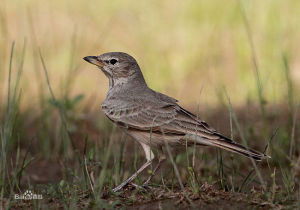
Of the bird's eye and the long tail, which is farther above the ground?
the bird's eye

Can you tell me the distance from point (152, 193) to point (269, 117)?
377 centimetres

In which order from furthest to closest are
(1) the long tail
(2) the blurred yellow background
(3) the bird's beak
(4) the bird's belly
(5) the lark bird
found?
(2) the blurred yellow background → (3) the bird's beak → (4) the bird's belly → (5) the lark bird → (1) the long tail

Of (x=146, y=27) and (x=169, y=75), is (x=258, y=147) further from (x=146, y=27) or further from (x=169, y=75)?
(x=146, y=27)

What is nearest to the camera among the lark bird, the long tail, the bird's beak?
the long tail

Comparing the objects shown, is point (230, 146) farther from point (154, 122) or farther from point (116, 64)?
point (116, 64)

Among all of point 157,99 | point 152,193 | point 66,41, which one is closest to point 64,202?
point 152,193

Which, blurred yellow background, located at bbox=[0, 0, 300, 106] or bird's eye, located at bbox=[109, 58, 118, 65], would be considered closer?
bird's eye, located at bbox=[109, 58, 118, 65]

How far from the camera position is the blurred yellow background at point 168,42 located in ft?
32.8

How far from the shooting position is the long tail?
4195mm

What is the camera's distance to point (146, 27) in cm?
1205

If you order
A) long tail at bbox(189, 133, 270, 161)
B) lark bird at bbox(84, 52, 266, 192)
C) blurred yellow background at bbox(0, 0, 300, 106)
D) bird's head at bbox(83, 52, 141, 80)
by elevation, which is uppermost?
blurred yellow background at bbox(0, 0, 300, 106)

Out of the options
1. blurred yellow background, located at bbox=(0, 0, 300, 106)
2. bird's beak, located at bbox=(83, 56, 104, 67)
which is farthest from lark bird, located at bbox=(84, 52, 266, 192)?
blurred yellow background, located at bbox=(0, 0, 300, 106)

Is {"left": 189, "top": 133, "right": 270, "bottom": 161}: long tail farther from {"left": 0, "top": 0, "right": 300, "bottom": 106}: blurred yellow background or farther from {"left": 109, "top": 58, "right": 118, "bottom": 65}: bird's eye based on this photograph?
{"left": 0, "top": 0, "right": 300, "bottom": 106}: blurred yellow background

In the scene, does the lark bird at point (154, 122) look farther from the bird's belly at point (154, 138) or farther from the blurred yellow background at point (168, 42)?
the blurred yellow background at point (168, 42)
